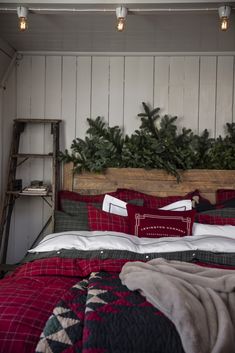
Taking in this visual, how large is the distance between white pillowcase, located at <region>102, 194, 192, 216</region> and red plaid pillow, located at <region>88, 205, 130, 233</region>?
14 centimetres

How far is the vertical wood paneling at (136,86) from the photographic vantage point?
355 cm

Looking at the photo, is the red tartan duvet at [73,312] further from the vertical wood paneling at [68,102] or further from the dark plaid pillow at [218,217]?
the vertical wood paneling at [68,102]

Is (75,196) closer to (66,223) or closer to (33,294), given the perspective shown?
(66,223)

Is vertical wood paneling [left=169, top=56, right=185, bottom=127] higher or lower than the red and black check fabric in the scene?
higher

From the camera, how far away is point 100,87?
11.7 feet

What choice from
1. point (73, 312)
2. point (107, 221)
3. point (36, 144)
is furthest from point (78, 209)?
point (73, 312)

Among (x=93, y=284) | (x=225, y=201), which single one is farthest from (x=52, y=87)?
(x=93, y=284)

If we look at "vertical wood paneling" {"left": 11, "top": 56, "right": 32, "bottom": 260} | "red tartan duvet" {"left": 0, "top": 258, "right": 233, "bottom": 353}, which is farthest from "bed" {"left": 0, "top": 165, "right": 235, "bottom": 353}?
"vertical wood paneling" {"left": 11, "top": 56, "right": 32, "bottom": 260}

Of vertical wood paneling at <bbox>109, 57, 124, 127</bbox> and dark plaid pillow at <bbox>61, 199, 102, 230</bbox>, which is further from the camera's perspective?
vertical wood paneling at <bbox>109, 57, 124, 127</bbox>

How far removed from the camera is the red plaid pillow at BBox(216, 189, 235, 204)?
3.27 meters

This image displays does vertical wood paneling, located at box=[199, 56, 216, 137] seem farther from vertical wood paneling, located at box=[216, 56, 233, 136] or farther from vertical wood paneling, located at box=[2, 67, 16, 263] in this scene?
vertical wood paneling, located at box=[2, 67, 16, 263]

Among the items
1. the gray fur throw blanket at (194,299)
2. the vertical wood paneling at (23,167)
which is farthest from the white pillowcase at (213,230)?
the vertical wood paneling at (23,167)

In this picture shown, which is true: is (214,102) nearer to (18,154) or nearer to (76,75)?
(76,75)

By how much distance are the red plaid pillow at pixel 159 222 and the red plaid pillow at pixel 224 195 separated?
0.64 m
